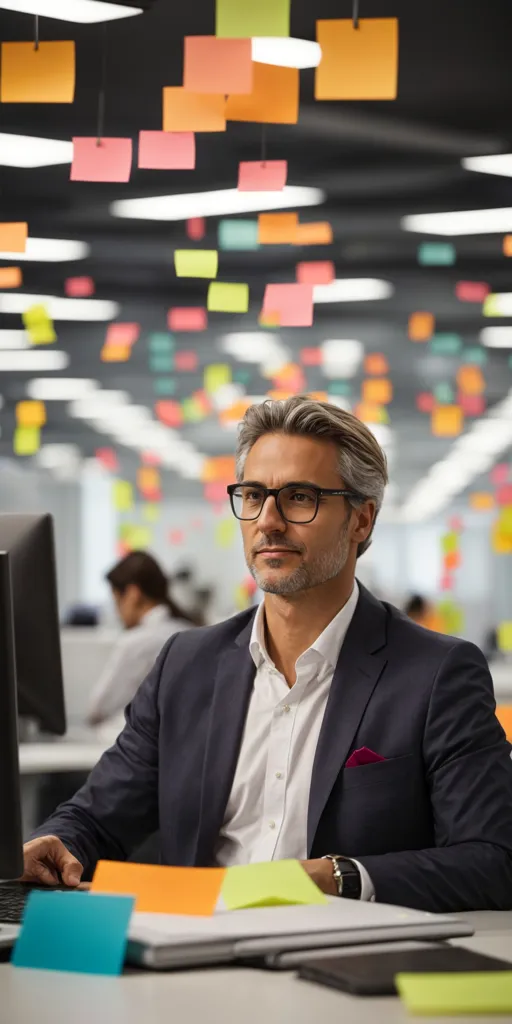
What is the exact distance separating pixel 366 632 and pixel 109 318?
6.83m

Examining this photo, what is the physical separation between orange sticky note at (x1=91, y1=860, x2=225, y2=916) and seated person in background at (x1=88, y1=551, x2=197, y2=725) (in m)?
3.11

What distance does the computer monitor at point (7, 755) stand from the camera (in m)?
1.18

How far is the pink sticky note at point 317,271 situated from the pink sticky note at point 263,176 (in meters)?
4.00

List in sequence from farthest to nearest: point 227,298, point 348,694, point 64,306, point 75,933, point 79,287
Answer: point 64,306, point 79,287, point 227,298, point 348,694, point 75,933

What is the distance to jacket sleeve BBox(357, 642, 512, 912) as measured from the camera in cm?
148

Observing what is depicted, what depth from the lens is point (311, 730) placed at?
176 centimetres

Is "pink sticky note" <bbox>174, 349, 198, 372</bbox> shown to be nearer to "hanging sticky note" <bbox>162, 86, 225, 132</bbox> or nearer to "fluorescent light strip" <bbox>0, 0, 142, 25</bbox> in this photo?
"hanging sticky note" <bbox>162, 86, 225, 132</bbox>

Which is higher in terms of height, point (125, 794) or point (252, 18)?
point (252, 18)

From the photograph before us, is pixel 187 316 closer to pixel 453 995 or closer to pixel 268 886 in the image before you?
pixel 268 886

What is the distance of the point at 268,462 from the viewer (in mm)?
1829

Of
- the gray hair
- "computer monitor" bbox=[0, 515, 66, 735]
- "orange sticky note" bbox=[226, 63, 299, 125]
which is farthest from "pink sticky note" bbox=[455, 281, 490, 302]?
"computer monitor" bbox=[0, 515, 66, 735]

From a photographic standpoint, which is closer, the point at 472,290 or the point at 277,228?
the point at 277,228

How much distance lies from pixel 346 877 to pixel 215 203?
4.24 meters

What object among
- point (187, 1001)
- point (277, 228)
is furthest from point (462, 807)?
point (277, 228)
